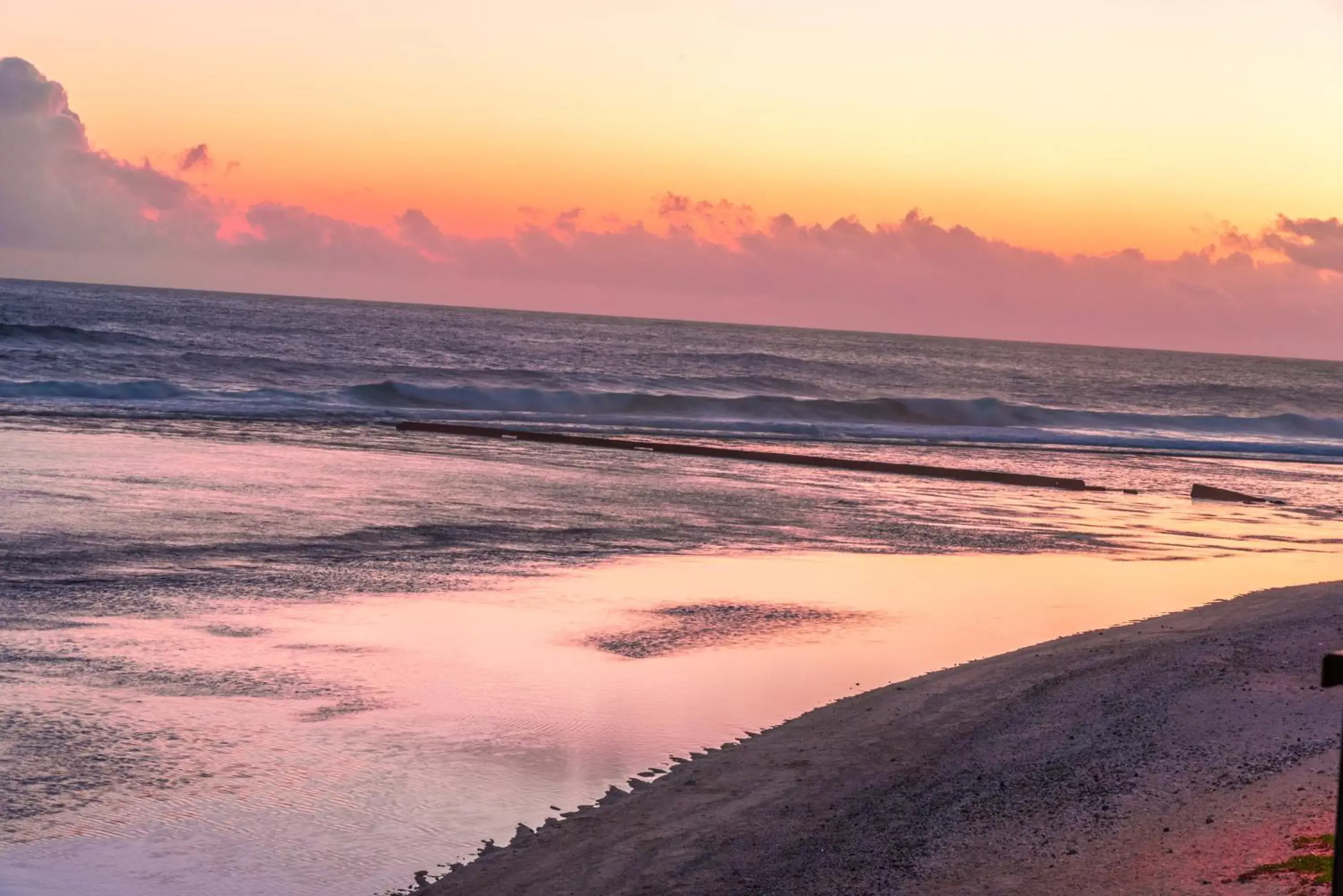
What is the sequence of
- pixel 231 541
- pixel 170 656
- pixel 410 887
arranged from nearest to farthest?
pixel 410 887 < pixel 170 656 < pixel 231 541

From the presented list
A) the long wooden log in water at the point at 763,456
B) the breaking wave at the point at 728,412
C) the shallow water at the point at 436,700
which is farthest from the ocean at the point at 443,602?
the breaking wave at the point at 728,412

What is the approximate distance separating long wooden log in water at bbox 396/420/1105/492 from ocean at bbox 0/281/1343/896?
96 centimetres

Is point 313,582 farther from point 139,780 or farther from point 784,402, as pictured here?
point 784,402

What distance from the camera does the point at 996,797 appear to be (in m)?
7.29

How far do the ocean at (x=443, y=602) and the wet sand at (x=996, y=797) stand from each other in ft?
1.75

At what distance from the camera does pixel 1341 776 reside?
422 cm

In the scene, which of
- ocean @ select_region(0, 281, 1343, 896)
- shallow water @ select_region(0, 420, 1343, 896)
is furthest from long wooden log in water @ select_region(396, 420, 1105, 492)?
shallow water @ select_region(0, 420, 1343, 896)

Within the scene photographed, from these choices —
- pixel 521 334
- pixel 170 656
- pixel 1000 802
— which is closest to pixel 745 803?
pixel 1000 802

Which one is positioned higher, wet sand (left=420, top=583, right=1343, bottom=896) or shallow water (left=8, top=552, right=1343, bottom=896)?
wet sand (left=420, top=583, right=1343, bottom=896)

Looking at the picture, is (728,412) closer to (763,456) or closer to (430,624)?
(763,456)

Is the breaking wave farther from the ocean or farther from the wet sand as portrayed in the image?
the wet sand

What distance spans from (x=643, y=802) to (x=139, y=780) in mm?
2689

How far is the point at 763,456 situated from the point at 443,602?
1986 cm

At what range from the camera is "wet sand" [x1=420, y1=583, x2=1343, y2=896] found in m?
6.14
